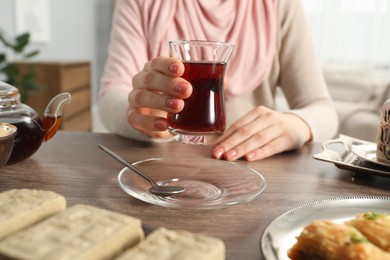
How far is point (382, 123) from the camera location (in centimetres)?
83

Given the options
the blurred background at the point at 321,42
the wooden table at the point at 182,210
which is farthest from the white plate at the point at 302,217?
the blurred background at the point at 321,42

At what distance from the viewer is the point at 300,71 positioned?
1489 millimetres

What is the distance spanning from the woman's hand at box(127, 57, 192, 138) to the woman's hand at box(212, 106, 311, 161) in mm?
149

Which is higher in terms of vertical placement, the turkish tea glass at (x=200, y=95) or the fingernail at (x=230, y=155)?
the turkish tea glass at (x=200, y=95)

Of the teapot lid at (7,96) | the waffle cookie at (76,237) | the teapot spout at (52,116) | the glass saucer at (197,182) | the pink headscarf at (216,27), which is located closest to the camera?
the waffle cookie at (76,237)

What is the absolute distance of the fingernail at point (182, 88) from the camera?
2.67 feet

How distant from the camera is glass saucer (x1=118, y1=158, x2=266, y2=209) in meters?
0.63

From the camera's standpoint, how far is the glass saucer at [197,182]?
632mm

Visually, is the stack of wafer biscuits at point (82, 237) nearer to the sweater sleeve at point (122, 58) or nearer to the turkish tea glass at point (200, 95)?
the turkish tea glass at point (200, 95)

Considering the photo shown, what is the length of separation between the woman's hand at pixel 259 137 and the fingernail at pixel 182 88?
6.9 inches

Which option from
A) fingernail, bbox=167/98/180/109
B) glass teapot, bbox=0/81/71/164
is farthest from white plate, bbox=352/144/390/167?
glass teapot, bbox=0/81/71/164

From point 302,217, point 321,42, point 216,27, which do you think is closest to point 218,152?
point 302,217

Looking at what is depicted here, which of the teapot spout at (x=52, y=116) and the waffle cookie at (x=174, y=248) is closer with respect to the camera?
the waffle cookie at (x=174, y=248)

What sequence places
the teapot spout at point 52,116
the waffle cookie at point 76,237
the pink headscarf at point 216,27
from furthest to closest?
the pink headscarf at point 216,27, the teapot spout at point 52,116, the waffle cookie at point 76,237
